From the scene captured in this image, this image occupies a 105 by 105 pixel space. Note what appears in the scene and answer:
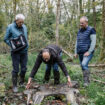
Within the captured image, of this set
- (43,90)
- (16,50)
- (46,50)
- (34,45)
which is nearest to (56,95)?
(43,90)

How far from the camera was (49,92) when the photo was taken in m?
4.83

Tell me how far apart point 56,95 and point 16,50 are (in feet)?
5.34

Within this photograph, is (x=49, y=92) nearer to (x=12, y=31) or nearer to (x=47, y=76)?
(x=47, y=76)

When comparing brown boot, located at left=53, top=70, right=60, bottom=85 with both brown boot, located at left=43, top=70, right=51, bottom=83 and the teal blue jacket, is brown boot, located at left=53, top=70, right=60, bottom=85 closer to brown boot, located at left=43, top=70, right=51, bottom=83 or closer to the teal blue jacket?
brown boot, located at left=43, top=70, right=51, bottom=83

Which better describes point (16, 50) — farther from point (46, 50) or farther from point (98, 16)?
point (98, 16)

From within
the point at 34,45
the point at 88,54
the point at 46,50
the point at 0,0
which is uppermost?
the point at 0,0

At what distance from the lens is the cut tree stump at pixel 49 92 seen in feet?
14.6

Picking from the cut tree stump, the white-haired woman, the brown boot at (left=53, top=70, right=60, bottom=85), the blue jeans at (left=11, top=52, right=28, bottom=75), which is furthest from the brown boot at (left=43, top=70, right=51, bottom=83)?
the white-haired woman

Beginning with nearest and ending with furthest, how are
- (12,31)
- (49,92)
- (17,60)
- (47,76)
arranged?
(49,92)
(12,31)
(17,60)
(47,76)

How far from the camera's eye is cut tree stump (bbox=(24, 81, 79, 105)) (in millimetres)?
4457

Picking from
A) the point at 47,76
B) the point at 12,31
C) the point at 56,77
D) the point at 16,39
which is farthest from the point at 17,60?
the point at 56,77

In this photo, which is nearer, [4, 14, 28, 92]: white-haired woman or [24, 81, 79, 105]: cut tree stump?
[24, 81, 79, 105]: cut tree stump

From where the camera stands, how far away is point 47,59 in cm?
424

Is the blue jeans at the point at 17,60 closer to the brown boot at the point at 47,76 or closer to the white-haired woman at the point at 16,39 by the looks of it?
the white-haired woman at the point at 16,39
